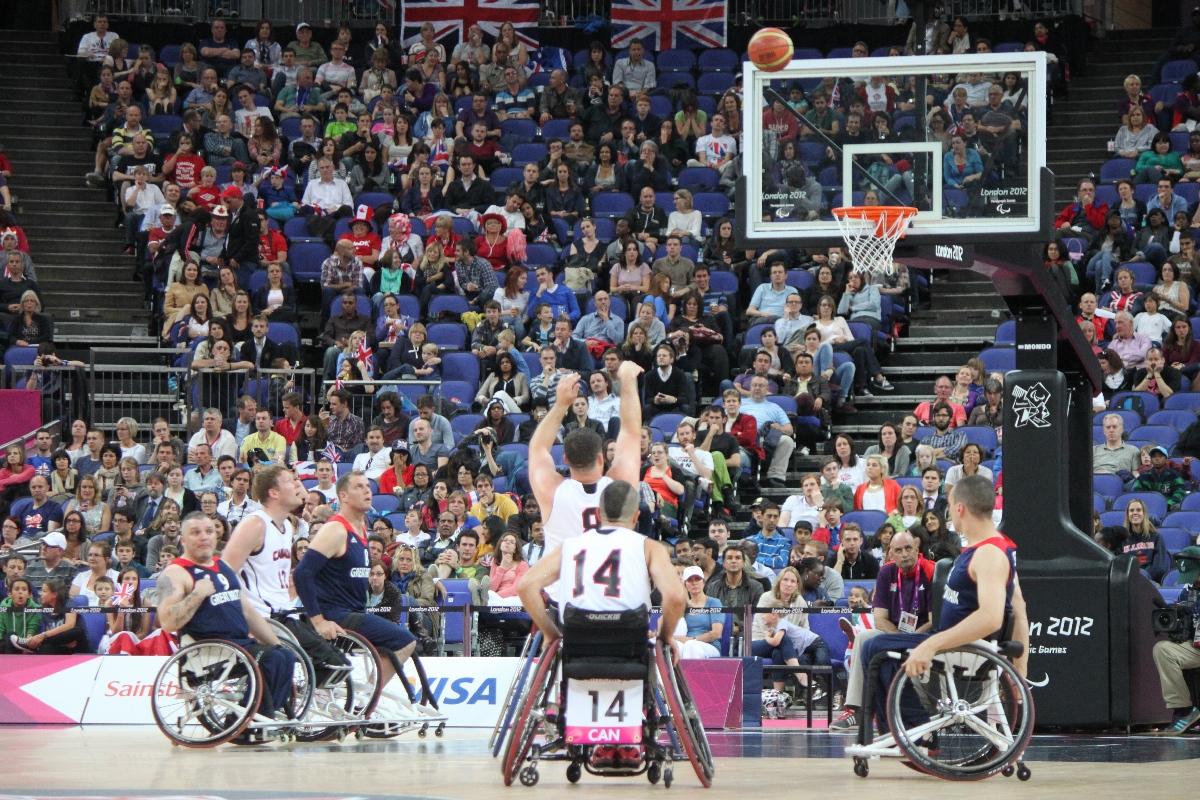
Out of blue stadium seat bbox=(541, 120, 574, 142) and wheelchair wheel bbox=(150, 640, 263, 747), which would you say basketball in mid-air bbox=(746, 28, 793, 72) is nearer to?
wheelchair wheel bbox=(150, 640, 263, 747)

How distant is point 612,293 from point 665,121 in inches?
136

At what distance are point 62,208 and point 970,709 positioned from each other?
19.3m


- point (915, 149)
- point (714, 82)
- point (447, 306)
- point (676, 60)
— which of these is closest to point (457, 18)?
point (676, 60)

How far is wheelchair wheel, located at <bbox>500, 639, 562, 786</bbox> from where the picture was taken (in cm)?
928

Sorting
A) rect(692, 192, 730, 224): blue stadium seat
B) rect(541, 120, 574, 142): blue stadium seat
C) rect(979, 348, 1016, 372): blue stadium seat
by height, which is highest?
rect(541, 120, 574, 142): blue stadium seat

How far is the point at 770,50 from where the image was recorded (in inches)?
498

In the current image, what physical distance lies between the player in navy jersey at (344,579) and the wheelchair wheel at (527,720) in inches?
108

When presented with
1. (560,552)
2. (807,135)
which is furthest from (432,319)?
(560,552)

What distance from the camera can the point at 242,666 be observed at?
460 inches

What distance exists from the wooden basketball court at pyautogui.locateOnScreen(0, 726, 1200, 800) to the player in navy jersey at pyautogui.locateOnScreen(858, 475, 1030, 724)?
2.25 ft

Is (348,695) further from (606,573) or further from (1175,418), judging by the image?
(1175,418)

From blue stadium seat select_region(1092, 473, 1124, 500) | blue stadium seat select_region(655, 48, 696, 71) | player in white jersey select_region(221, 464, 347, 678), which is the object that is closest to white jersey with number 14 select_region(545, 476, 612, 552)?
player in white jersey select_region(221, 464, 347, 678)

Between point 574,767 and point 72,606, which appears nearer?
point 574,767

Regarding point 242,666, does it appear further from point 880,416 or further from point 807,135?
point 880,416
